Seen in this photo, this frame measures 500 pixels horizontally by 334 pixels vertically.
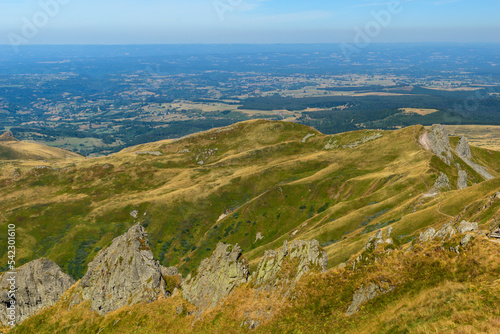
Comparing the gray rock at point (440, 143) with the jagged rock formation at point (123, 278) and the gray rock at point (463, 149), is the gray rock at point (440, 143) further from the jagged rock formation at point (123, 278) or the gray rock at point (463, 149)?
the jagged rock formation at point (123, 278)

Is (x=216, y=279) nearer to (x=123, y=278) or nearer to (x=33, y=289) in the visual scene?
(x=123, y=278)

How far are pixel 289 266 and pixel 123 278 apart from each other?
3346 cm

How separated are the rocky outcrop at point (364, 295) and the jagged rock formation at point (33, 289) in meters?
68.4

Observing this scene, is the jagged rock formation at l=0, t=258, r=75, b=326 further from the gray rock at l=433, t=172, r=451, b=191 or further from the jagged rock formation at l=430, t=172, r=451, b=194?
the gray rock at l=433, t=172, r=451, b=191

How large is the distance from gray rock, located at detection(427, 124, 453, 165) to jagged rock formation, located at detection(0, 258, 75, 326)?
5608 inches

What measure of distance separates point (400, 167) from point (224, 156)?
106 meters

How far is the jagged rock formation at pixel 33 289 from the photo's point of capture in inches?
2630

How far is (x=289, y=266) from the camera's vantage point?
43344mm

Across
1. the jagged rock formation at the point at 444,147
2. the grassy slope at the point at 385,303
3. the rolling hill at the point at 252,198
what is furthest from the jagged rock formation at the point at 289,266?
the jagged rock formation at the point at 444,147

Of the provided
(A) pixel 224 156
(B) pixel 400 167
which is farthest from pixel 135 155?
(B) pixel 400 167

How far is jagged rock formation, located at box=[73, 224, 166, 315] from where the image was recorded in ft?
177

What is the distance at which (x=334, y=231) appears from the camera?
3420 inches

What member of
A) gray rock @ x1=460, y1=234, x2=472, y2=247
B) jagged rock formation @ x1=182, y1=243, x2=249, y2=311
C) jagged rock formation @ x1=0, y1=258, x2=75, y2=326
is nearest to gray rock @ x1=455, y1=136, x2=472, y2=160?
gray rock @ x1=460, y1=234, x2=472, y2=247

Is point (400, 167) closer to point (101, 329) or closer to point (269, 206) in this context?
point (269, 206)
